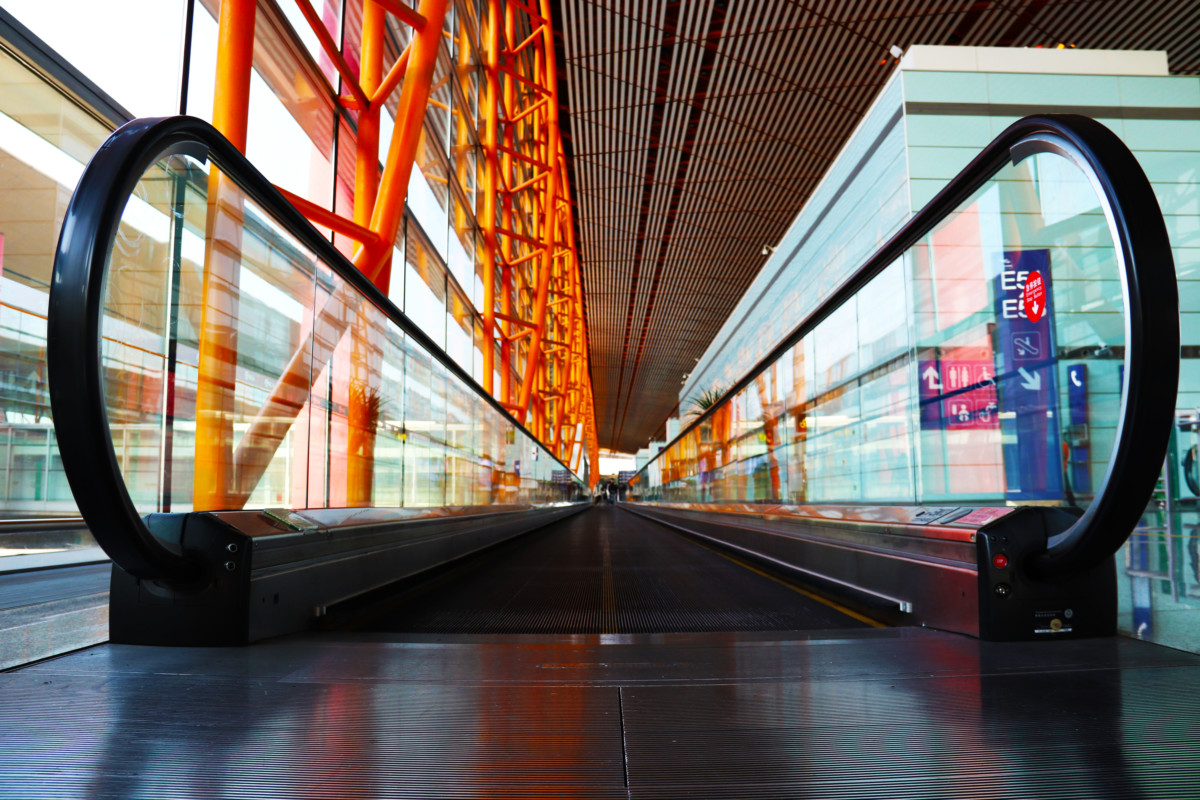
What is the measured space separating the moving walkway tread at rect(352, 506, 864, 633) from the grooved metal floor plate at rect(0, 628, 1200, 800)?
903 millimetres

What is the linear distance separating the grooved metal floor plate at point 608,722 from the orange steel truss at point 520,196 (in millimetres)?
16382

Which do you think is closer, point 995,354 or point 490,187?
point 995,354

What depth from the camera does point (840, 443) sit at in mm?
5812

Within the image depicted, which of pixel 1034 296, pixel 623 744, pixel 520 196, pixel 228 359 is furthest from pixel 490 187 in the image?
pixel 623 744

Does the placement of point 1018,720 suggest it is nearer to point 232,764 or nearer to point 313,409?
point 232,764

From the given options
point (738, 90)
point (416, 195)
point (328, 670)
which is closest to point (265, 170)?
point (416, 195)

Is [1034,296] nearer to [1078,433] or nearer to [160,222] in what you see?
[1078,433]

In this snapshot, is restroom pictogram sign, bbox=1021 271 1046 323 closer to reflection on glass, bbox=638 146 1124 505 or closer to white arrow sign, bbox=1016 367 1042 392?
reflection on glass, bbox=638 146 1124 505

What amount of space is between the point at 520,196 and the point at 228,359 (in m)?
26.2

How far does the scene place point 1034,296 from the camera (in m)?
3.65

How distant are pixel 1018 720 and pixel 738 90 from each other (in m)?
21.4

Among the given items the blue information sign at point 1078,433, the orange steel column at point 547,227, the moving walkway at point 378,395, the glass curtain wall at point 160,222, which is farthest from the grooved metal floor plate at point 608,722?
the orange steel column at point 547,227

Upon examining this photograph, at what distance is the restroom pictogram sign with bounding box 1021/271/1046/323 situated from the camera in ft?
11.8

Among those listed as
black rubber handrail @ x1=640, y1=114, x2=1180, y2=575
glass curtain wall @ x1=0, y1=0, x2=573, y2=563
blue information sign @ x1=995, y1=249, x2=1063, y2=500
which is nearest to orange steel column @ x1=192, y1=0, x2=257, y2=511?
glass curtain wall @ x1=0, y1=0, x2=573, y2=563
